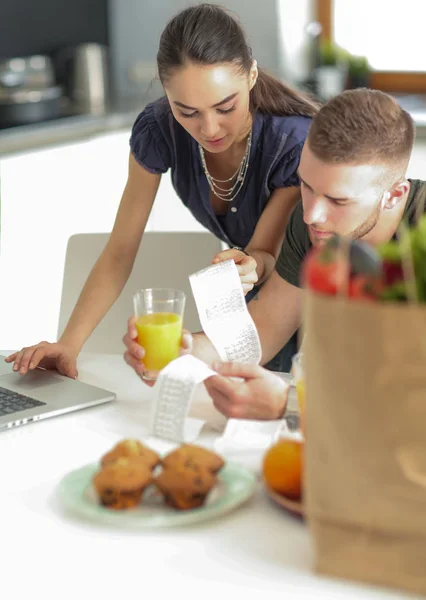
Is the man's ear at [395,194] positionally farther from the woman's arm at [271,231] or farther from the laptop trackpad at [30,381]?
the laptop trackpad at [30,381]

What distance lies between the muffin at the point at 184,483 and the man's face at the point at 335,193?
64cm

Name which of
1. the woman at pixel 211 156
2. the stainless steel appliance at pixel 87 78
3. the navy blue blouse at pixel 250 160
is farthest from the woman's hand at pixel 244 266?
the stainless steel appliance at pixel 87 78

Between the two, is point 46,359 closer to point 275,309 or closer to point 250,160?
point 275,309

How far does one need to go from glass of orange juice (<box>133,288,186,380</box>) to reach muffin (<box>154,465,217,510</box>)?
0.47m

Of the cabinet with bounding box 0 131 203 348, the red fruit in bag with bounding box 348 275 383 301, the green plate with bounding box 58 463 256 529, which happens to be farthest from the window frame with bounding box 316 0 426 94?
the red fruit in bag with bounding box 348 275 383 301

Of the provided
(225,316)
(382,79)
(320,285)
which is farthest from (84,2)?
(320,285)

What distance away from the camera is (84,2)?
4.18 m

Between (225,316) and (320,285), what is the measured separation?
0.70 m

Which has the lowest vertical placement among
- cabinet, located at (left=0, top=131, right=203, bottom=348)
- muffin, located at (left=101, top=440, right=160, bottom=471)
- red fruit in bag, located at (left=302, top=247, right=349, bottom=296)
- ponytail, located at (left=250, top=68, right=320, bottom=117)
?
cabinet, located at (left=0, top=131, right=203, bottom=348)

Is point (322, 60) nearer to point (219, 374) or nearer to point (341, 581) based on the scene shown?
point (219, 374)

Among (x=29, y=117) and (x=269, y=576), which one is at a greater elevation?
(x=29, y=117)

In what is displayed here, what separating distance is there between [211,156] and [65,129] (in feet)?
4.94

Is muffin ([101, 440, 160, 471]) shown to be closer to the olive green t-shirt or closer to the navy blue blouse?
the olive green t-shirt

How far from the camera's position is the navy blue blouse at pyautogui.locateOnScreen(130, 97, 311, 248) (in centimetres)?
192
